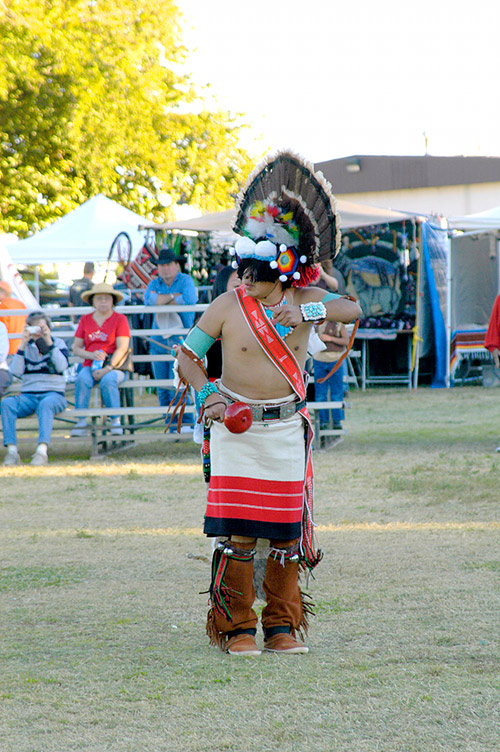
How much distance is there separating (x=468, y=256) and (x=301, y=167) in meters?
13.5

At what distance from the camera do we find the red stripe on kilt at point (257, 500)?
4020 millimetres

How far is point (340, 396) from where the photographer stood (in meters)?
9.77

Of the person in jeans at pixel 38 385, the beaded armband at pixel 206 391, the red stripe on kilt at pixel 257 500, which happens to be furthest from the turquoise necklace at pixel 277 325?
the person in jeans at pixel 38 385

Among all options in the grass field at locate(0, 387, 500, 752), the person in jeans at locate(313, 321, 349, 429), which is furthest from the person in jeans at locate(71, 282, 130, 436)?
the person in jeans at locate(313, 321, 349, 429)

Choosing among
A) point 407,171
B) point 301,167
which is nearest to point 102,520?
point 301,167

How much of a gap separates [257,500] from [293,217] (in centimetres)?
121

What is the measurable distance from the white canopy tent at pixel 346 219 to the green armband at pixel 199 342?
33.7 ft

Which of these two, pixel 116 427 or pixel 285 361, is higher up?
pixel 285 361

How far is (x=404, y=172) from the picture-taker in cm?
2933

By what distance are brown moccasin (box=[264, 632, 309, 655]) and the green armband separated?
1.22 meters

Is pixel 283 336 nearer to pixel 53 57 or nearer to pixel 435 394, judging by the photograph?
pixel 435 394

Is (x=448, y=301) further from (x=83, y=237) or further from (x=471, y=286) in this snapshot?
(x=83, y=237)

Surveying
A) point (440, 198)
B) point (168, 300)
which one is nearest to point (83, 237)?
point (168, 300)

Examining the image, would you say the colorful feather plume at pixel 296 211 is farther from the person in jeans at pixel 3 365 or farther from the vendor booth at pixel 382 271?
the vendor booth at pixel 382 271
